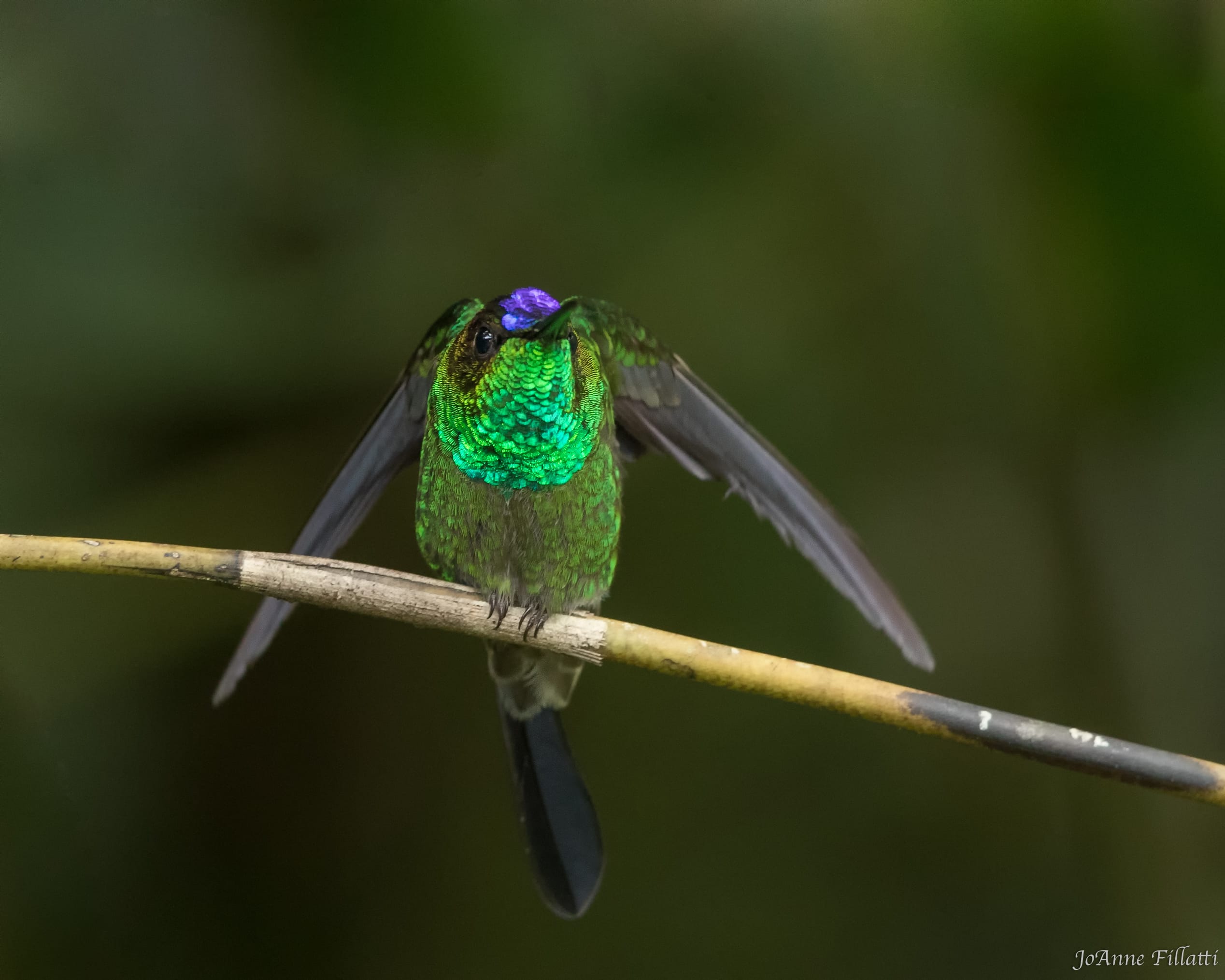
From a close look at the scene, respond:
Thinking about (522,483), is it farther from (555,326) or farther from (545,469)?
(555,326)

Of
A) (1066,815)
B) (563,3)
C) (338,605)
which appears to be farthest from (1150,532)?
(338,605)

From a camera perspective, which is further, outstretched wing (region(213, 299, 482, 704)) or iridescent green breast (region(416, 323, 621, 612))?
outstretched wing (region(213, 299, 482, 704))

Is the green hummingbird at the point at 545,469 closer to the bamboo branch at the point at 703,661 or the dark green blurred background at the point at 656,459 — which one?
the bamboo branch at the point at 703,661

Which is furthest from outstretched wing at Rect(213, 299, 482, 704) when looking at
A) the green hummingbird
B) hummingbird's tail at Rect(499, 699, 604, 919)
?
hummingbird's tail at Rect(499, 699, 604, 919)
